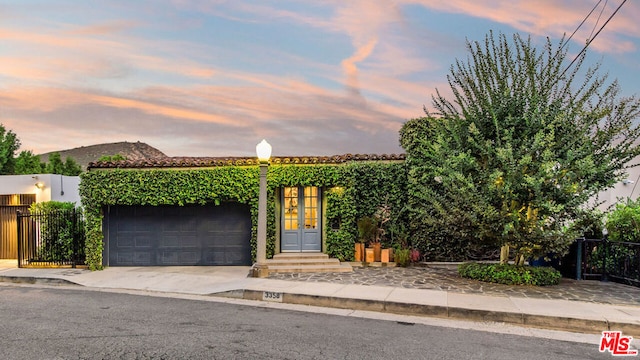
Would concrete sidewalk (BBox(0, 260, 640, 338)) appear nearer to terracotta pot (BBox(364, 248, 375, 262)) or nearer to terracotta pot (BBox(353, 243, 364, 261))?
terracotta pot (BBox(364, 248, 375, 262))

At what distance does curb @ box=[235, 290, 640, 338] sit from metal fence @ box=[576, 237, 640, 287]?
4.17 metres

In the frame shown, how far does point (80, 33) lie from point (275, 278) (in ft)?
31.3

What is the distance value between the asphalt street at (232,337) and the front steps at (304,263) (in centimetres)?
420

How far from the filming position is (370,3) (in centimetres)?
1311

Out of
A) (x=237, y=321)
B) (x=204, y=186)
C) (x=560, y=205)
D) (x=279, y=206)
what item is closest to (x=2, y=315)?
(x=237, y=321)

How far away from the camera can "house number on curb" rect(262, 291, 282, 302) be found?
9414 mm

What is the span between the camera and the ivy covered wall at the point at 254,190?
1387 cm

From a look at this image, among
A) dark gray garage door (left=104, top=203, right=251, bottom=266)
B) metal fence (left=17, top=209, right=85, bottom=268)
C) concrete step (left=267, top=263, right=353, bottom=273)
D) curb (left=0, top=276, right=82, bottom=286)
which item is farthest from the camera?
dark gray garage door (left=104, top=203, right=251, bottom=266)

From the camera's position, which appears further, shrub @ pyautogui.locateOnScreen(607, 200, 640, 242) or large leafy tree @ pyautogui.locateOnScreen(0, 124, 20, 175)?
large leafy tree @ pyautogui.locateOnScreen(0, 124, 20, 175)

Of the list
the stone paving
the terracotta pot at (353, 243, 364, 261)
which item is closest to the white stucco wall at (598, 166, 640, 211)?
the stone paving

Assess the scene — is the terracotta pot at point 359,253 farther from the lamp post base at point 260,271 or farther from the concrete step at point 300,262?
the lamp post base at point 260,271

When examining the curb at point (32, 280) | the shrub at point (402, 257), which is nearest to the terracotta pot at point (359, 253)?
the shrub at point (402, 257)

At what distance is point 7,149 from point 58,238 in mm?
26317

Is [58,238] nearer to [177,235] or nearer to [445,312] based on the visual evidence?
[177,235]
